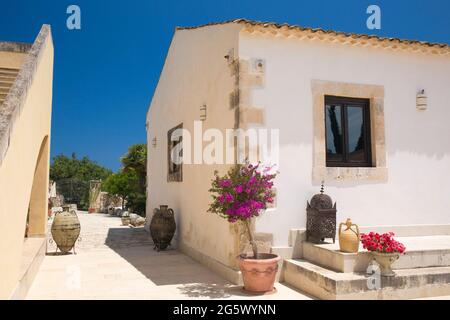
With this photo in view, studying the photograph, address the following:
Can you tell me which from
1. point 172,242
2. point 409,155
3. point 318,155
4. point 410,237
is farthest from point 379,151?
point 172,242

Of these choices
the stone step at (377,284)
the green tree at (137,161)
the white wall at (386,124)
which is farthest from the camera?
the green tree at (137,161)

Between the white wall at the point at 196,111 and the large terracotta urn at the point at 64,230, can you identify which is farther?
the large terracotta urn at the point at 64,230

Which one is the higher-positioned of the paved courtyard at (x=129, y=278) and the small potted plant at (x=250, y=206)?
the small potted plant at (x=250, y=206)

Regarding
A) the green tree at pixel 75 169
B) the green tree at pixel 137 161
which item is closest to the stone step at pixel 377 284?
the green tree at pixel 137 161

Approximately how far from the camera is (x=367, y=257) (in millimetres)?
5125

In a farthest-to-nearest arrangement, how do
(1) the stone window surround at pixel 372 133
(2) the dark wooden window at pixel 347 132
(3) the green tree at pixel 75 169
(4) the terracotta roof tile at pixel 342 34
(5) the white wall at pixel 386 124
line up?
(3) the green tree at pixel 75 169 < (2) the dark wooden window at pixel 347 132 < (1) the stone window surround at pixel 372 133 < (5) the white wall at pixel 386 124 < (4) the terracotta roof tile at pixel 342 34

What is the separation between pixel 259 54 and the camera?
6090mm

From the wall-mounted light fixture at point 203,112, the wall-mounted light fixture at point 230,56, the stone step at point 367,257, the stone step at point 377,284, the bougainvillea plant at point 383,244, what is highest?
the wall-mounted light fixture at point 230,56

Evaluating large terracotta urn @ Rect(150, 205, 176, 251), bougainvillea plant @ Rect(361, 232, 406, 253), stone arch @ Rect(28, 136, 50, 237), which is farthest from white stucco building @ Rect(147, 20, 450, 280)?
stone arch @ Rect(28, 136, 50, 237)

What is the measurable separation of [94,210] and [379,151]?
22.1 meters

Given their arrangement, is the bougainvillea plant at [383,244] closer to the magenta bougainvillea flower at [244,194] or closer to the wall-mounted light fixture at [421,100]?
the magenta bougainvillea flower at [244,194]

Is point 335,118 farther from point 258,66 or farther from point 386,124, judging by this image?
point 258,66

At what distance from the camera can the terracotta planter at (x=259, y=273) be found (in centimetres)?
520

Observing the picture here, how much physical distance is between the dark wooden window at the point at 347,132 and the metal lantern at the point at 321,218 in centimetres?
82
